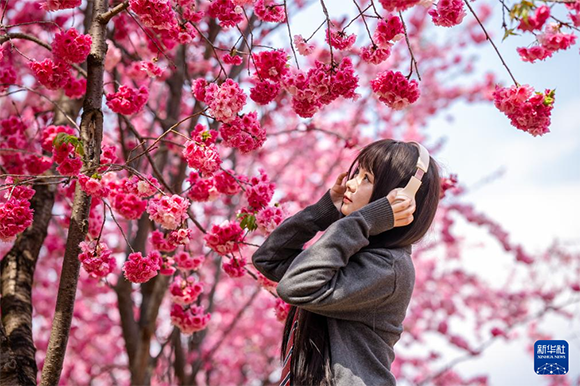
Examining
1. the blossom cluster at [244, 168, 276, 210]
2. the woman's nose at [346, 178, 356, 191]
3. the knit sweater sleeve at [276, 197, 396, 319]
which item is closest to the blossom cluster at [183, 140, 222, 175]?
the blossom cluster at [244, 168, 276, 210]

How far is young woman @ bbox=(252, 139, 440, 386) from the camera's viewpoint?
1.63 metres

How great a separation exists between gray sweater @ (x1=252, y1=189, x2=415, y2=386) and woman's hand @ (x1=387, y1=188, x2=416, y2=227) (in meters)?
0.02

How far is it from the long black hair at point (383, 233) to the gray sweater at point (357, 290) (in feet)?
0.12

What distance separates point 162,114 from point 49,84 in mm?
2712

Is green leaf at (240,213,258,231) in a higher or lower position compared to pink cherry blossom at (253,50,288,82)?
lower

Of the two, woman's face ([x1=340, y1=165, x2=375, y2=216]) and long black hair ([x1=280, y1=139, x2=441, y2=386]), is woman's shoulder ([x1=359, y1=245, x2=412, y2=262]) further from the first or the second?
woman's face ([x1=340, y1=165, x2=375, y2=216])

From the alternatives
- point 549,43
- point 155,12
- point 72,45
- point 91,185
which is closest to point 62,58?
point 72,45

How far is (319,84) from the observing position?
2.22m

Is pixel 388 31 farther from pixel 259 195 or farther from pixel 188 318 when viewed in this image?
pixel 188 318

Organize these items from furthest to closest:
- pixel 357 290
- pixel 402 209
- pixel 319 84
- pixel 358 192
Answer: pixel 319 84 → pixel 358 192 → pixel 402 209 → pixel 357 290

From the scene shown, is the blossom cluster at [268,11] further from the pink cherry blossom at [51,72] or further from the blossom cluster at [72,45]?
the pink cherry blossom at [51,72]

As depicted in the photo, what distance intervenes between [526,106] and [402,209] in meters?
0.81

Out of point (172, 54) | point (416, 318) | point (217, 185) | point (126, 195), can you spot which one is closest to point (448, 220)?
point (416, 318)

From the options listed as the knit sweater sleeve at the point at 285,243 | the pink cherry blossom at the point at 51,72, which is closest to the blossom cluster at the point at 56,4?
the pink cherry blossom at the point at 51,72
